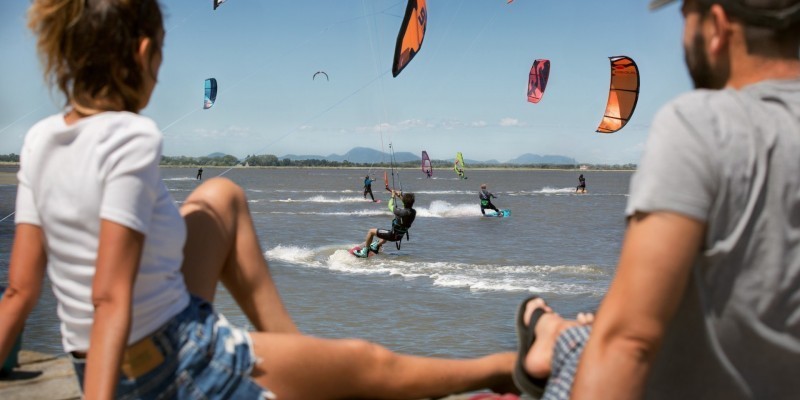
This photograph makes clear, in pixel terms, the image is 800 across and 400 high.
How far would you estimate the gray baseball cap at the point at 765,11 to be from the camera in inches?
44.6

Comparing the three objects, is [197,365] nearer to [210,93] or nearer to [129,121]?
[129,121]

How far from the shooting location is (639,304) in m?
1.13

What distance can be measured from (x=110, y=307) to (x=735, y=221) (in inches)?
40.2

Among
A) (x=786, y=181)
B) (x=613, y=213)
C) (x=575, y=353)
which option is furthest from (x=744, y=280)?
(x=613, y=213)

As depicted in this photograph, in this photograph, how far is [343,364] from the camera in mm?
1767

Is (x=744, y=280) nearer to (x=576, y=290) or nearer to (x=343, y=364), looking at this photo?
(x=343, y=364)

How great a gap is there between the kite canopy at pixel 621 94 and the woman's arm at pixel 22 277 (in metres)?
16.1

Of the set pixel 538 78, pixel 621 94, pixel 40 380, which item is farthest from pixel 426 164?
pixel 40 380

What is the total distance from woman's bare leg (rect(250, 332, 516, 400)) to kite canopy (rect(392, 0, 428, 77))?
32.0ft

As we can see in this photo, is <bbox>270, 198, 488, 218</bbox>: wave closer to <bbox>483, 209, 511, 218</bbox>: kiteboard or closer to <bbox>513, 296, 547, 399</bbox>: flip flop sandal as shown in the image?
<bbox>483, 209, 511, 218</bbox>: kiteboard

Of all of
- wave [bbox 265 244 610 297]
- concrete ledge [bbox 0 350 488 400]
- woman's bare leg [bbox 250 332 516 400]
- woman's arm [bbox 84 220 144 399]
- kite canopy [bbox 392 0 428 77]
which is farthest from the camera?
wave [bbox 265 244 610 297]

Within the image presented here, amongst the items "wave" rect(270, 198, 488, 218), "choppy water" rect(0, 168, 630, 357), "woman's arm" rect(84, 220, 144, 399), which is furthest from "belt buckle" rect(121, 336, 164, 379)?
"wave" rect(270, 198, 488, 218)

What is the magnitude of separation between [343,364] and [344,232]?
69.1 feet

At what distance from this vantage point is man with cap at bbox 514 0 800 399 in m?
1.11
